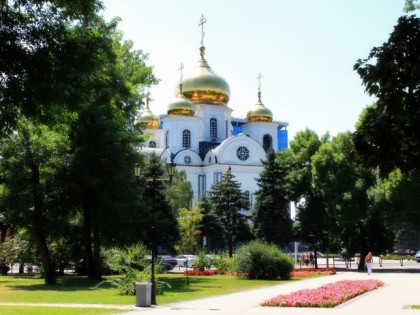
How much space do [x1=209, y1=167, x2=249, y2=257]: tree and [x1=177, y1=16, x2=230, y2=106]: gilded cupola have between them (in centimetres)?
1981

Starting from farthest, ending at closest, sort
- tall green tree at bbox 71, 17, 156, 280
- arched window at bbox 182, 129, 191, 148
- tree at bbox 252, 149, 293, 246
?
arched window at bbox 182, 129, 191, 148 < tree at bbox 252, 149, 293, 246 < tall green tree at bbox 71, 17, 156, 280

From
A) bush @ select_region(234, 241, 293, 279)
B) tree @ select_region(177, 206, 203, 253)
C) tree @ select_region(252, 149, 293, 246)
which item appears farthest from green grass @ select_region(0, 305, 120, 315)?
tree @ select_region(177, 206, 203, 253)

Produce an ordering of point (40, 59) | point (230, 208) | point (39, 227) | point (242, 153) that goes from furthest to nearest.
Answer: point (242, 153)
point (230, 208)
point (39, 227)
point (40, 59)

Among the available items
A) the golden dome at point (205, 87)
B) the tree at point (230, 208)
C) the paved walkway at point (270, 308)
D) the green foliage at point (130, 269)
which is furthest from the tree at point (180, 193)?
the paved walkway at point (270, 308)

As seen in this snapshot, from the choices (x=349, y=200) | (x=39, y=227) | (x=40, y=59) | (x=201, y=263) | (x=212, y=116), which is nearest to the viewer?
(x=40, y=59)

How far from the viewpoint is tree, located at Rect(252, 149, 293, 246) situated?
46.2 metres

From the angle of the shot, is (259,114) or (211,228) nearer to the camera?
(211,228)

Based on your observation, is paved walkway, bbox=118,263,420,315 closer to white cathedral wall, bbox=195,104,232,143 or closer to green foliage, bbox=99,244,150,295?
green foliage, bbox=99,244,150,295

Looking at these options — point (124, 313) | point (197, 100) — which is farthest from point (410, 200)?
point (197, 100)

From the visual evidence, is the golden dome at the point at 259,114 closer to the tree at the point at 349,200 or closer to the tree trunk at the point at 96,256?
the tree at the point at 349,200

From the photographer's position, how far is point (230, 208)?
172 ft

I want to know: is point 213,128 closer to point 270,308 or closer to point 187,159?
point 187,159

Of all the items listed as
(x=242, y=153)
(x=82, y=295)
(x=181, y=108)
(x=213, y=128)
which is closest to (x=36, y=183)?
(x=82, y=295)

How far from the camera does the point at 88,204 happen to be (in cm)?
2866
